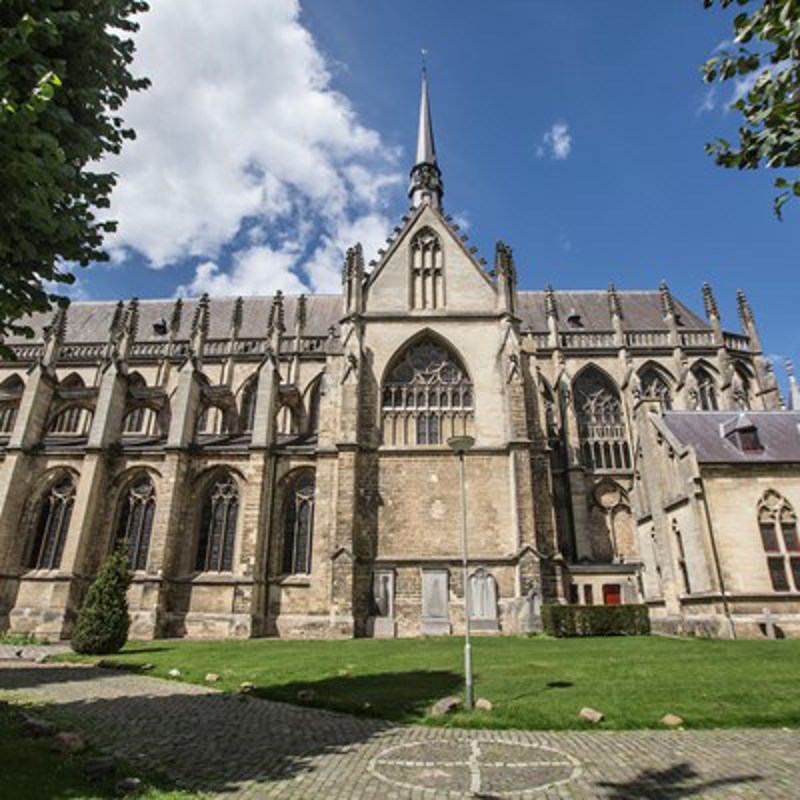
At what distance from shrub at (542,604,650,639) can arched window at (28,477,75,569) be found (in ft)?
66.7

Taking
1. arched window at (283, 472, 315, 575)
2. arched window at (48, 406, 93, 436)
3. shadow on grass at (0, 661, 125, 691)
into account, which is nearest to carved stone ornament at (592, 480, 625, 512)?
arched window at (283, 472, 315, 575)

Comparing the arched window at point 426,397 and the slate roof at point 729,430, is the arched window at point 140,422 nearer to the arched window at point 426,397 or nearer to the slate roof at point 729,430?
the arched window at point 426,397

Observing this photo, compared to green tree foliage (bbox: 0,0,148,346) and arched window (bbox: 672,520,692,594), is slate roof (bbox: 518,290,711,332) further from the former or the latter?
green tree foliage (bbox: 0,0,148,346)

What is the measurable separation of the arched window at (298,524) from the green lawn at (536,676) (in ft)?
19.7

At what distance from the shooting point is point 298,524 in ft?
79.9

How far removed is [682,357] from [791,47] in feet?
103

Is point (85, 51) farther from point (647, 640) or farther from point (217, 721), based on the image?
point (647, 640)

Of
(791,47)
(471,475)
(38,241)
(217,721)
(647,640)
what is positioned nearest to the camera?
(791,47)

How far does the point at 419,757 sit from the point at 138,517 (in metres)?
21.7

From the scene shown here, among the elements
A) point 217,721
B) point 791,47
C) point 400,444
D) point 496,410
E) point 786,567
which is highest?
point 496,410

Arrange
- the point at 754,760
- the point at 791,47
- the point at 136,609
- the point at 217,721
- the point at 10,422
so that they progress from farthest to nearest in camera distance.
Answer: the point at 10,422, the point at 136,609, the point at 217,721, the point at 754,760, the point at 791,47

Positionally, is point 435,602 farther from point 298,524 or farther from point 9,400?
point 9,400

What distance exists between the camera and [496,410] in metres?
25.1

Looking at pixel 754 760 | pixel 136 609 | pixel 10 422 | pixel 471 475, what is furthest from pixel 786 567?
pixel 10 422
